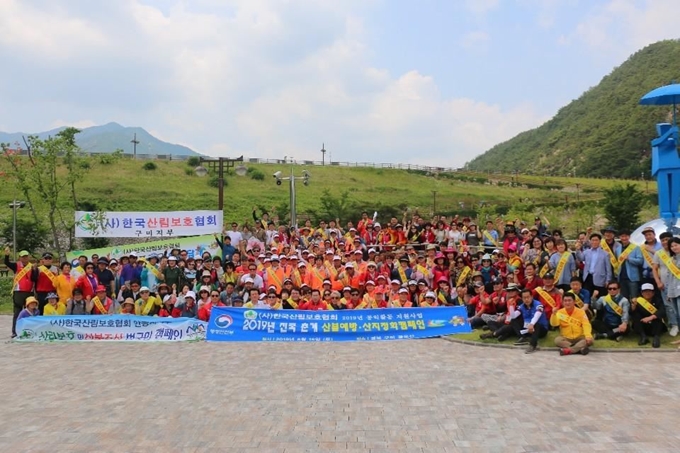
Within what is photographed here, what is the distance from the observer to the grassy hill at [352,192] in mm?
47438

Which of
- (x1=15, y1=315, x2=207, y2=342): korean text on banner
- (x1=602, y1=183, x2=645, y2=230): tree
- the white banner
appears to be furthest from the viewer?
(x1=602, y1=183, x2=645, y2=230): tree

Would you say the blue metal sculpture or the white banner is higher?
the blue metal sculpture

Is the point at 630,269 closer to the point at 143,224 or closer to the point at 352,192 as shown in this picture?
the point at 143,224

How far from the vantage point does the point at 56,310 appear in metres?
12.3

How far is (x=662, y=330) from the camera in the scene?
10.1 metres

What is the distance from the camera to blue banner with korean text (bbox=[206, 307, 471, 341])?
449 inches

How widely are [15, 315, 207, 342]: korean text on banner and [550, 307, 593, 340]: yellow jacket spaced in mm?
6895

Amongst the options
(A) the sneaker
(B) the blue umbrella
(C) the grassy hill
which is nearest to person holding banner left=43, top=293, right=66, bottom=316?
(A) the sneaker

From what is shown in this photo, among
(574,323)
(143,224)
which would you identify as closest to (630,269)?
(574,323)

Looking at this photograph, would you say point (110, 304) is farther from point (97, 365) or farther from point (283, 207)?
point (283, 207)

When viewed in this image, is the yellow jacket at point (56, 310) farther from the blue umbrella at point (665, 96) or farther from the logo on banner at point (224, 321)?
the blue umbrella at point (665, 96)

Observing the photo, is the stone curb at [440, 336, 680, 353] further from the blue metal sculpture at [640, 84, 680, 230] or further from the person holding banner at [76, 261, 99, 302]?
the person holding banner at [76, 261, 99, 302]

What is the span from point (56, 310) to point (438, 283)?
8453 millimetres

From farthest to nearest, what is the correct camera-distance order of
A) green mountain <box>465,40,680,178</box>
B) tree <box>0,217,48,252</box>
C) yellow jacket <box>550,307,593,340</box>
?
green mountain <box>465,40,680,178</box>
tree <box>0,217,48,252</box>
yellow jacket <box>550,307,593,340</box>
